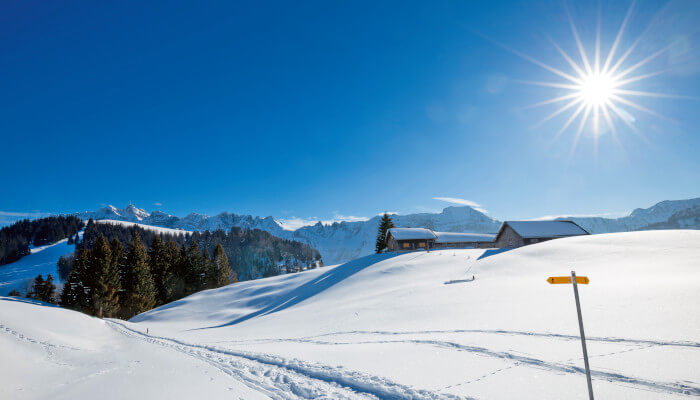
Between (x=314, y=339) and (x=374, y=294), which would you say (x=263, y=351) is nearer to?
(x=314, y=339)

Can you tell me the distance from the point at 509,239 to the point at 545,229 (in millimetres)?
5085

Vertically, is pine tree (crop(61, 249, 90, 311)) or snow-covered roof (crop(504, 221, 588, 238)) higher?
snow-covered roof (crop(504, 221, 588, 238))

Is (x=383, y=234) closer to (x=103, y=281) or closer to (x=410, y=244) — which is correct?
(x=410, y=244)

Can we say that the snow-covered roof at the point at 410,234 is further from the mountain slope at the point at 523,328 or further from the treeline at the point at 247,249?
the treeline at the point at 247,249

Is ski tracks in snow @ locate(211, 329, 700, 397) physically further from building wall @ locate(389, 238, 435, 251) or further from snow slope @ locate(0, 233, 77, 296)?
snow slope @ locate(0, 233, 77, 296)

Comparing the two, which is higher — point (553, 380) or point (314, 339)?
point (553, 380)

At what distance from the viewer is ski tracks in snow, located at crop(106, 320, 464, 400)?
20.8 feet

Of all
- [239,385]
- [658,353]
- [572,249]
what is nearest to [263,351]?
[239,385]

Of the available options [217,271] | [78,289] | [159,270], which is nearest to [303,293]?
[217,271]

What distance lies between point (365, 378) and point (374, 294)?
52.7ft

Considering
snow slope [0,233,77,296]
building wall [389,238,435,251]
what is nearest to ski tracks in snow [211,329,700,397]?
building wall [389,238,435,251]

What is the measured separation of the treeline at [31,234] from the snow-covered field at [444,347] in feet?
566

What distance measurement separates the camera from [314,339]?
13.7 meters

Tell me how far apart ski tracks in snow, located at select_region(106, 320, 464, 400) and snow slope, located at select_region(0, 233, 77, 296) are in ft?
489
